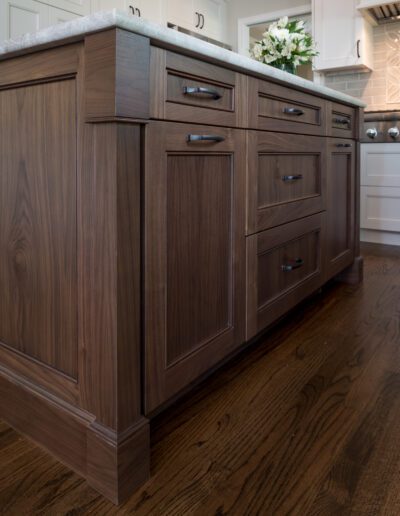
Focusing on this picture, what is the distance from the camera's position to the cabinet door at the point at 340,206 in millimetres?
2283

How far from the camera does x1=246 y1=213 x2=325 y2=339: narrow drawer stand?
5.10 ft

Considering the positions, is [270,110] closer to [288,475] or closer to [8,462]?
[288,475]

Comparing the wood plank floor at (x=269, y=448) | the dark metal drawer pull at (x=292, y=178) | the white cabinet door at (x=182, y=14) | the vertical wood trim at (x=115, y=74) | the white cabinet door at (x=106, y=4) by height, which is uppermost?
the white cabinet door at (x=182, y=14)

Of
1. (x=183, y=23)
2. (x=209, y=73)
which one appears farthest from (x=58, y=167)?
(x=183, y=23)

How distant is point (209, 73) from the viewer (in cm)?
121

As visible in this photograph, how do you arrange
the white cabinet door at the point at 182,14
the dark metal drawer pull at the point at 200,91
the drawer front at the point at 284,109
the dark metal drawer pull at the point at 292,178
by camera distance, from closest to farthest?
the dark metal drawer pull at the point at 200,91 → the drawer front at the point at 284,109 → the dark metal drawer pull at the point at 292,178 → the white cabinet door at the point at 182,14

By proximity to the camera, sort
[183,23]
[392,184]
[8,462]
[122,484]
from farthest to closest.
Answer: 1. [183,23]
2. [392,184]
3. [8,462]
4. [122,484]

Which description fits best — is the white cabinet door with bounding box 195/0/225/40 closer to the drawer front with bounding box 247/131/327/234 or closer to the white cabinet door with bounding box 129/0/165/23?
the white cabinet door with bounding box 129/0/165/23

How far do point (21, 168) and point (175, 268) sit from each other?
434mm

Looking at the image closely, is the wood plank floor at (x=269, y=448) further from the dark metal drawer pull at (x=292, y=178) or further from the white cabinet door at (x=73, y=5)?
the white cabinet door at (x=73, y=5)

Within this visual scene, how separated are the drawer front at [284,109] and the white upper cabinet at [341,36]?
→ 2.29 metres

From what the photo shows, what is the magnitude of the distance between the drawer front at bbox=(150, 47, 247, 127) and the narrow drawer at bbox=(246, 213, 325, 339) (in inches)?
16.0

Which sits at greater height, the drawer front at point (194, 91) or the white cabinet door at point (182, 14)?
the white cabinet door at point (182, 14)

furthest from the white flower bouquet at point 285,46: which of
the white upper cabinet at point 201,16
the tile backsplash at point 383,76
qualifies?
the white upper cabinet at point 201,16
